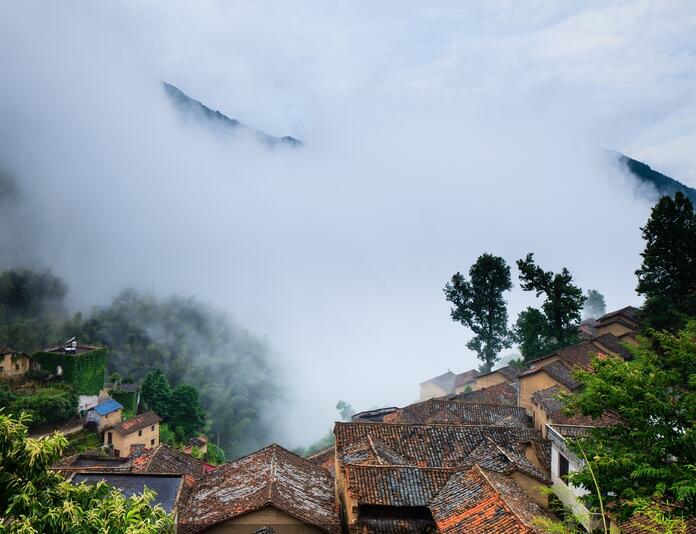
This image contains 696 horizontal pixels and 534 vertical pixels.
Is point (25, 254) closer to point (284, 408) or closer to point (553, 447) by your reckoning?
point (284, 408)

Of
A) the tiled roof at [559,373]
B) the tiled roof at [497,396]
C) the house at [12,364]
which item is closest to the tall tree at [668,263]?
the tiled roof at [559,373]

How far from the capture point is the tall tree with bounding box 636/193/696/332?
39938mm

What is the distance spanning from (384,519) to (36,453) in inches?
537

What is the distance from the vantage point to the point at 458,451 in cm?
2983

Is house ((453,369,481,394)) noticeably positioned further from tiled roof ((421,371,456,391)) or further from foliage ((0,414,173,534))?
foliage ((0,414,173,534))

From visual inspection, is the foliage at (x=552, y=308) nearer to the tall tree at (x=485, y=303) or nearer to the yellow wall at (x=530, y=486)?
the tall tree at (x=485, y=303)

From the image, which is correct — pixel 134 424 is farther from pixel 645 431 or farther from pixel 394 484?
pixel 645 431

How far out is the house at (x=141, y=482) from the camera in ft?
63.3

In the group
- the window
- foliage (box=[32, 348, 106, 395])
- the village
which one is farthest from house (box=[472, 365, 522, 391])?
foliage (box=[32, 348, 106, 395])

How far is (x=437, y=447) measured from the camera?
99.1ft

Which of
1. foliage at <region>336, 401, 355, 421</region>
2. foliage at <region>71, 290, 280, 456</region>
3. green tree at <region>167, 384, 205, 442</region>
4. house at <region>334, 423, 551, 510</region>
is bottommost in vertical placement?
house at <region>334, 423, 551, 510</region>

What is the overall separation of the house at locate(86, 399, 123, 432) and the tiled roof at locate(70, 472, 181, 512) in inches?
1444

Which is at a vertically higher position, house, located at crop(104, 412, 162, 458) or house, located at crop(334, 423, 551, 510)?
house, located at crop(104, 412, 162, 458)

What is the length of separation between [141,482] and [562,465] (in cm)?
1543
